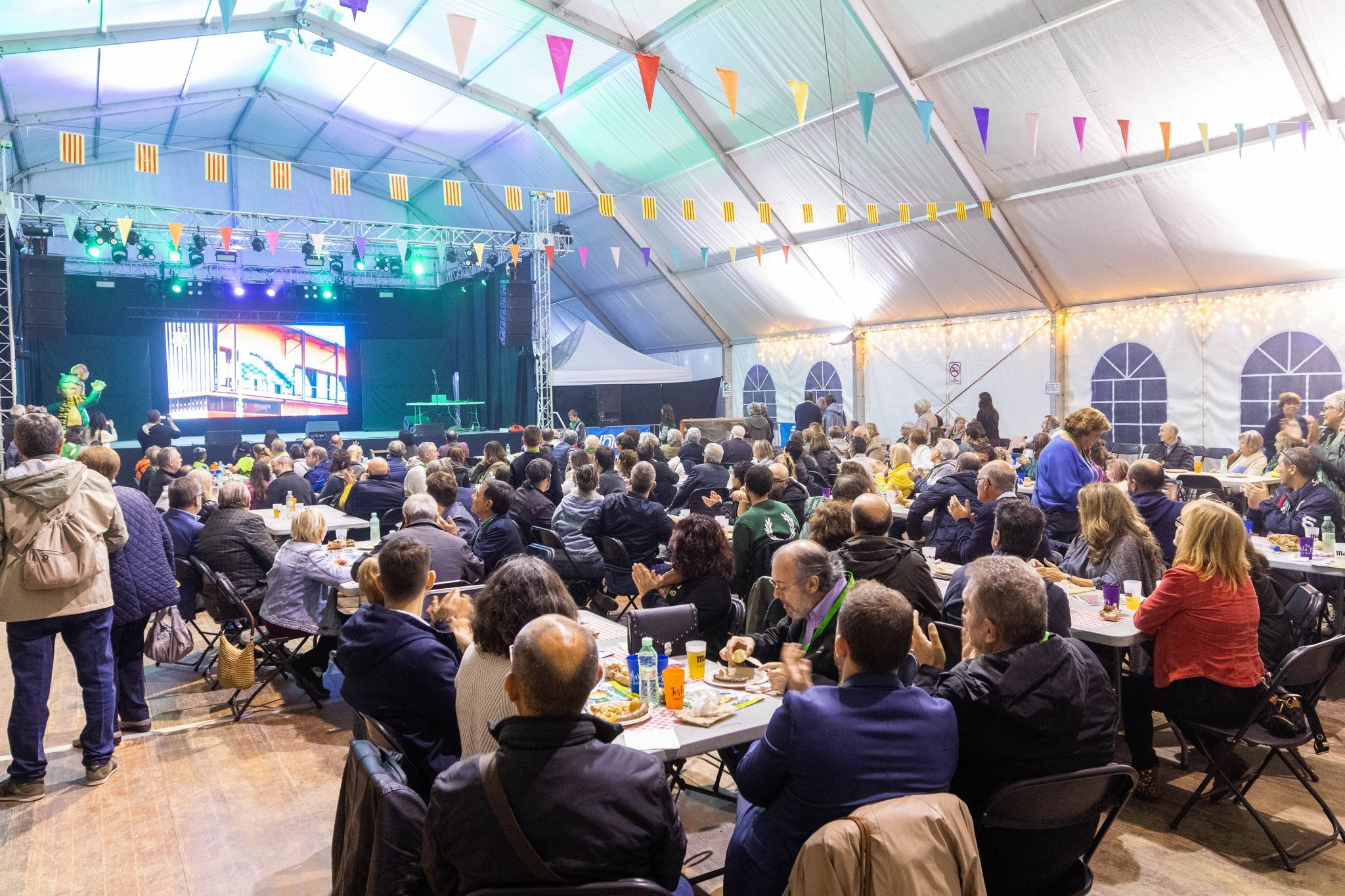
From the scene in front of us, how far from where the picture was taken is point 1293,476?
533cm

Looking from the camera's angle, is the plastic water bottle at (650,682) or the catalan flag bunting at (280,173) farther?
the catalan flag bunting at (280,173)

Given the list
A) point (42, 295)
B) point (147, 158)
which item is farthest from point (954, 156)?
point (42, 295)

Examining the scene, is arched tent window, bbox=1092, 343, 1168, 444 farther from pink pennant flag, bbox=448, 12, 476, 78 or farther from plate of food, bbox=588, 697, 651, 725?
plate of food, bbox=588, 697, 651, 725

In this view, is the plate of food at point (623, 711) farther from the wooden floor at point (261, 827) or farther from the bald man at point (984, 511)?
the bald man at point (984, 511)

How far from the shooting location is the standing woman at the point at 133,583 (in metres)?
4.01

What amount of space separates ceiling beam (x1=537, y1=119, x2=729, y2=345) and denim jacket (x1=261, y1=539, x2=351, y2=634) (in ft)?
37.7

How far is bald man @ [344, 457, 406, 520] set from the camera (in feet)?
21.8

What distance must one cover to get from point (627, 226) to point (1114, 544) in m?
13.7

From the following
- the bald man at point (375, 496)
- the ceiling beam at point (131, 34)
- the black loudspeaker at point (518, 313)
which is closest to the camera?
the bald man at point (375, 496)

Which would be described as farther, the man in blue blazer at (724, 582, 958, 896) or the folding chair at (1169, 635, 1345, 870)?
the folding chair at (1169, 635, 1345, 870)

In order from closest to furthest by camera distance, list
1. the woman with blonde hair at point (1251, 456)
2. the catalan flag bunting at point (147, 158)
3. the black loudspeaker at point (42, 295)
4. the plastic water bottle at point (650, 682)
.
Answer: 1. the plastic water bottle at point (650, 682)
2. the woman with blonde hair at point (1251, 456)
3. the catalan flag bunting at point (147, 158)
4. the black loudspeaker at point (42, 295)

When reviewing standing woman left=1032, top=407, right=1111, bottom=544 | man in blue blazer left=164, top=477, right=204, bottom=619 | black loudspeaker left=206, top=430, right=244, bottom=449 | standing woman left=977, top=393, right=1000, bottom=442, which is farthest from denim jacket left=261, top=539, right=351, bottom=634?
black loudspeaker left=206, top=430, right=244, bottom=449

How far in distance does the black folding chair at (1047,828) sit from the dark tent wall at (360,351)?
568 inches

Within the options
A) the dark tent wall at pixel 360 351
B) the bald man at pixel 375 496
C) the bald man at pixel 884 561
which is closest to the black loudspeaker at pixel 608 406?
the dark tent wall at pixel 360 351
